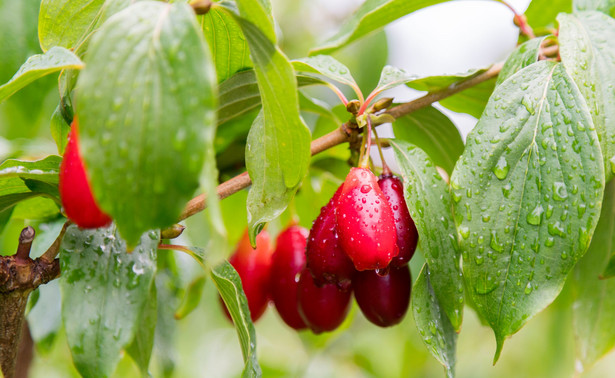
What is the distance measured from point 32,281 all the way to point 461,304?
458 millimetres

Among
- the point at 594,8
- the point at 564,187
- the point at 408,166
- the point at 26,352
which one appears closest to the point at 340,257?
the point at 408,166

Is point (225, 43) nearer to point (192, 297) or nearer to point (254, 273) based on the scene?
point (254, 273)

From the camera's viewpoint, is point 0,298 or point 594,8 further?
point 594,8

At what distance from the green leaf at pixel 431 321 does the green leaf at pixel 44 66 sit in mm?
413

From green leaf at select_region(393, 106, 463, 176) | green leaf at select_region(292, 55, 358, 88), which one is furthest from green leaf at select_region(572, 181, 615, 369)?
green leaf at select_region(292, 55, 358, 88)

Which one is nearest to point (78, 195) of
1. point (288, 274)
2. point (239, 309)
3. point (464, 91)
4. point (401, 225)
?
point (239, 309)

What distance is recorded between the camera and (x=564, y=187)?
1.98 ft

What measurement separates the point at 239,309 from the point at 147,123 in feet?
1.02

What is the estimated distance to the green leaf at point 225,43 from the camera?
72 cm

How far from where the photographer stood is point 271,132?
0.58 m

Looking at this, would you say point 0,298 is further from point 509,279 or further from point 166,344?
point 509,279

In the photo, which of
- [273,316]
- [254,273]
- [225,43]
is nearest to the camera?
[225,43]

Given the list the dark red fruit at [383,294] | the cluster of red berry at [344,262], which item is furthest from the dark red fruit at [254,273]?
the dark red fruit at [383,294]

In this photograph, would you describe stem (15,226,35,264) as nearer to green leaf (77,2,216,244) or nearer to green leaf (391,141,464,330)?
green leaf (77,2,216,244)
